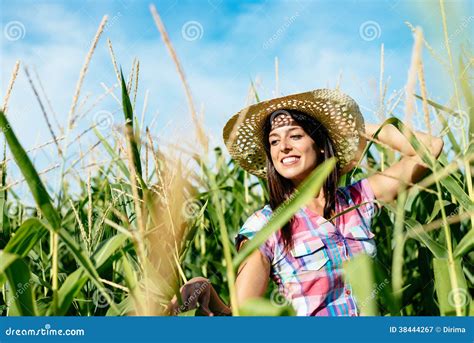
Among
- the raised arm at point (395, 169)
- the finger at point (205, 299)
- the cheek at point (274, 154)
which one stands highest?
the cheek at point (274, 154)

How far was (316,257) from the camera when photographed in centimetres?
167

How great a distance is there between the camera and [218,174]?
9.29 ft

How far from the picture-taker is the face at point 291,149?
1771 millimetres

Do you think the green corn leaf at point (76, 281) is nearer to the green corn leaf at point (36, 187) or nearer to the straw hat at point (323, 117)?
the green corn leaf at point (36, 187)

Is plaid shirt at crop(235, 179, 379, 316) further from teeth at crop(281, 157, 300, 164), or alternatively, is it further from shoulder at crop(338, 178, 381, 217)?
teeth at crop(281, 157, 300, 164)

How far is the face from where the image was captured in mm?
1771

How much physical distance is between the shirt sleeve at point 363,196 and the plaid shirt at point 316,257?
0.04m

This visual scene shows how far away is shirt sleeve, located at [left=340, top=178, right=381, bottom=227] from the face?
172 millimetres

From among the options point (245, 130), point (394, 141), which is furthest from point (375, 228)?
point (245, 130)

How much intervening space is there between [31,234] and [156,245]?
0.28m

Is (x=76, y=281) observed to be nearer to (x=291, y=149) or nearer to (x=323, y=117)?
(x=291, y=149)

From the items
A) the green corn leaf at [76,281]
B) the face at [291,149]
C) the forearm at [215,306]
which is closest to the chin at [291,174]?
the face at [291,149]

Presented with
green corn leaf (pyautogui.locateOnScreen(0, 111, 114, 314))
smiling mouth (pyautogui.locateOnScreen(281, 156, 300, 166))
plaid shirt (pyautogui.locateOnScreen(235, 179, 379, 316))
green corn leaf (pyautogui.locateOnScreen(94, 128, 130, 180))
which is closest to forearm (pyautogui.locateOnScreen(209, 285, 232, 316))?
plaid shirt (pyautogui.locateOnScreen(235, 179, 379, 316))

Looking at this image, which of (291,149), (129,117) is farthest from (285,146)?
(129,117)
